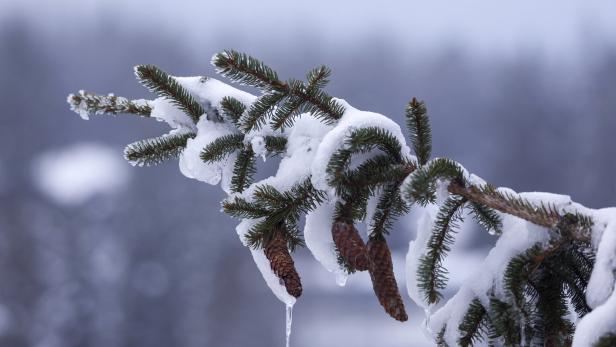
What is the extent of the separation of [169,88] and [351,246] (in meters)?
0.67

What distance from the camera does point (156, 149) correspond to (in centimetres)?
192

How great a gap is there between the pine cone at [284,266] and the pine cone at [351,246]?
4.5 inches

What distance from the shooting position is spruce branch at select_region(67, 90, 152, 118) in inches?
76.6

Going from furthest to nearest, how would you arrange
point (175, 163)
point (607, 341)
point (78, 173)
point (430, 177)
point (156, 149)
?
point (78, 173)
point (175, 163)
point (156, 149)
point (430, 177)
point (607, 341)

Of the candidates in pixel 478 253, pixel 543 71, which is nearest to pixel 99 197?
pixel 478 253

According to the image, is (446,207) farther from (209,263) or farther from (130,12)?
(130,12)

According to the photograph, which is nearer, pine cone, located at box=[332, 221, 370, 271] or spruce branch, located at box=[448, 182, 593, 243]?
spruce branch, located at box=[448, 182, 593, 243]

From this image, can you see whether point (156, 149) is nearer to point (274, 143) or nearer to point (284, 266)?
point (274, 143)

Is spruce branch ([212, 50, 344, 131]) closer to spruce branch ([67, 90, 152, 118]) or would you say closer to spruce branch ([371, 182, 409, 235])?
spruce branch ([371, 182, 409, 235])

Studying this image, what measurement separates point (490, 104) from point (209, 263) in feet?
140

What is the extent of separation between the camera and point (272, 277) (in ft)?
5.95

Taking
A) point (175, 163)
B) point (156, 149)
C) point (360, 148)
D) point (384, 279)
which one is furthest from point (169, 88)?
point (175, 163)

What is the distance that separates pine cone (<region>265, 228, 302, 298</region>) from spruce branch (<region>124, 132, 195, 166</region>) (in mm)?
457

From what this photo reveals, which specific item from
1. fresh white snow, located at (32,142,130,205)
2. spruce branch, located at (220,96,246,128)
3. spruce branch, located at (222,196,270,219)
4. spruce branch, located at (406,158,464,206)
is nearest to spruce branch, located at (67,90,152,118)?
spruce branch, located at (220,96,246,128)
